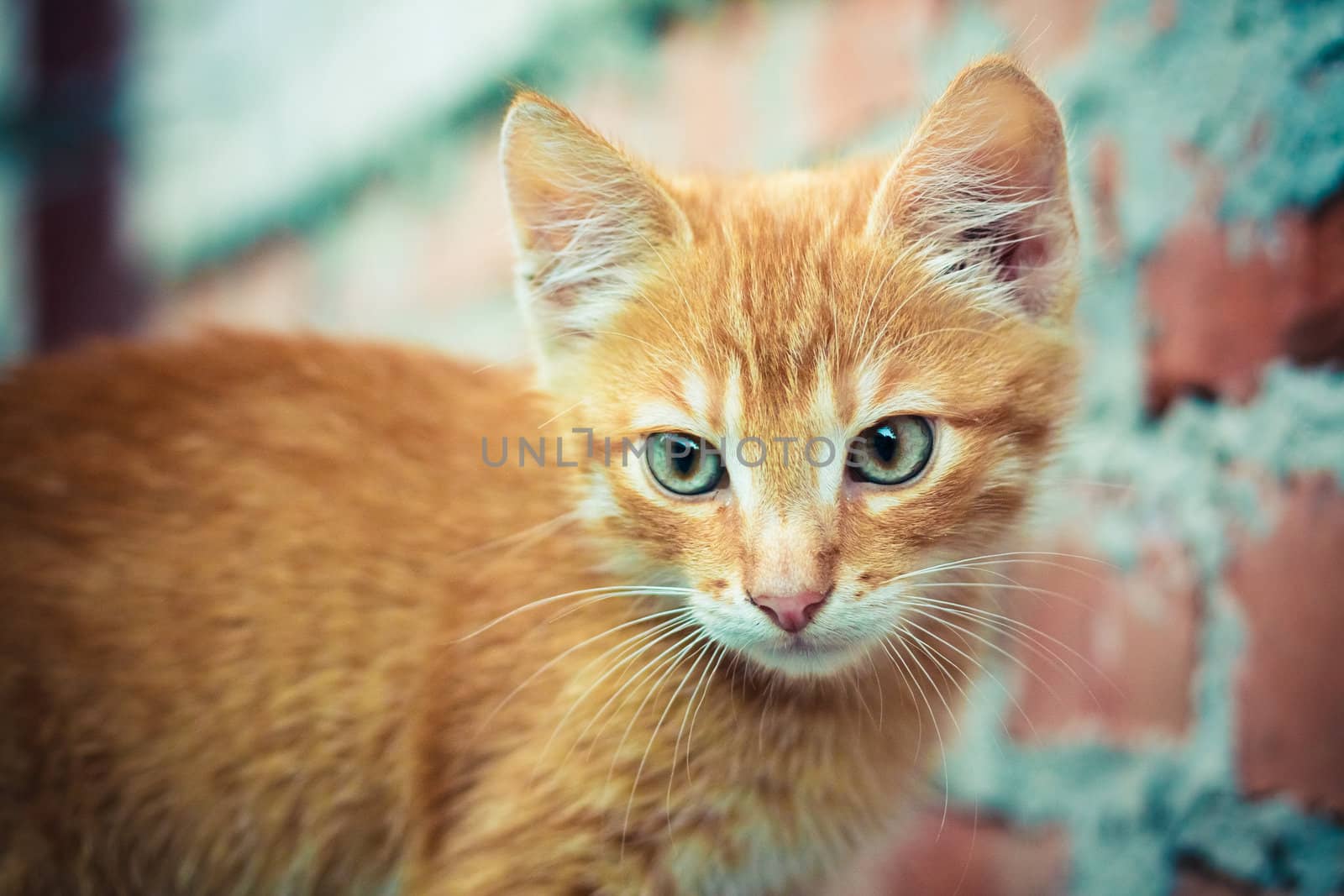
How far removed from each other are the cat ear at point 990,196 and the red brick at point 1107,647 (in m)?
0.22

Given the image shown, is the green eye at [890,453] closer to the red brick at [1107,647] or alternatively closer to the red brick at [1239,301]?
the red brick at [1107,647]

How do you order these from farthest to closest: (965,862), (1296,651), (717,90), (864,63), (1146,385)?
(717,90) < (864,63) < (965,862) < (1146,385) < (1296,651)

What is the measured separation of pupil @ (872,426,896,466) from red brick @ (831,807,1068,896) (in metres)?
0.38

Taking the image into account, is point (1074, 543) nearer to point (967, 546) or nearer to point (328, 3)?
point (967, 546)

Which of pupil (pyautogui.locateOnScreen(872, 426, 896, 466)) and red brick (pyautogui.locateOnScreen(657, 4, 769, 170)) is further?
red brick (pyautogui.locateOnScreen(657, 4, 769, 170))

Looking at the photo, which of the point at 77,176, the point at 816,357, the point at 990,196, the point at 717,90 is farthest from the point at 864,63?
the point at 77,176

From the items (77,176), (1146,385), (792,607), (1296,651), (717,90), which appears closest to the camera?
(792,607)

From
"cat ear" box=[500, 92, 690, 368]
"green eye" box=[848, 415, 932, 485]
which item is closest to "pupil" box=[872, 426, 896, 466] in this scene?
"green eye" box=[848, 415, 932, 485]

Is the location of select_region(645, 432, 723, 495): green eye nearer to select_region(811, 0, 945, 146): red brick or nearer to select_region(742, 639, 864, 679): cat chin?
select_region(742, 639, 864, 679): cat chin

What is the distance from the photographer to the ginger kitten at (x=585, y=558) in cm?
66

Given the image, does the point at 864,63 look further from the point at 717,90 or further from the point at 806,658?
the point at 806,658

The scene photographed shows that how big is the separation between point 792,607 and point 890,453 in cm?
13

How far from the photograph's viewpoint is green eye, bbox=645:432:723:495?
69 centimetres

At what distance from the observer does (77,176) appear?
2.12 metres
